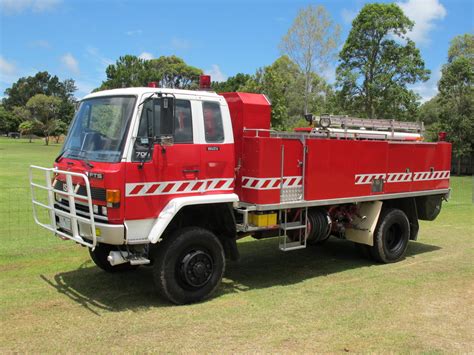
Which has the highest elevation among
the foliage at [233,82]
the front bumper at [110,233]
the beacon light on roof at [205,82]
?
the foliage at [233,82]

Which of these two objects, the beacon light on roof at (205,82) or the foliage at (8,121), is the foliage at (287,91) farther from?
the foliage at (8,121)

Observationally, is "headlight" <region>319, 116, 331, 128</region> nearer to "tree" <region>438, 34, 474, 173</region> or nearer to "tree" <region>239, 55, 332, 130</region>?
"tree" <region>239, 55, 332, 130</region>

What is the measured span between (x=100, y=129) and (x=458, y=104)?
1429 inches

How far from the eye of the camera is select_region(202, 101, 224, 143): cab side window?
20.1 feet

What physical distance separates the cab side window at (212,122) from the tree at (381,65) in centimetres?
2585

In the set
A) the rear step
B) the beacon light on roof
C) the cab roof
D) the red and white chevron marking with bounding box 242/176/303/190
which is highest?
the beacon light on roof

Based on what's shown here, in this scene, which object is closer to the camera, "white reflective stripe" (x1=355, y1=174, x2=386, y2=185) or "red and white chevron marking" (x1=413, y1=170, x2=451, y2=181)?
"white reflective stripe" (x1=355, y1=174, x2=386, y2=185)

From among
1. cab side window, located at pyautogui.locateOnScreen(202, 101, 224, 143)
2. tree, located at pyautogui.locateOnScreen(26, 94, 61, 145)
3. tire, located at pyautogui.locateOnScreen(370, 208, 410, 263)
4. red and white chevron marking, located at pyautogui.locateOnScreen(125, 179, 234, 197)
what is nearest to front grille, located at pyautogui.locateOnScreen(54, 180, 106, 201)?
red and white chevron marking, located at pyautogui.locateOnScreen(125, 179, 234, 197)

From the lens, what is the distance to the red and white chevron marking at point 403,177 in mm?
7861

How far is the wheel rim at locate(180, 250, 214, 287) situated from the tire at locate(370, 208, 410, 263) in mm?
3691

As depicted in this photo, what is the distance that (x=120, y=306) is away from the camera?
583cm

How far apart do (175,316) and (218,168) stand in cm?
197

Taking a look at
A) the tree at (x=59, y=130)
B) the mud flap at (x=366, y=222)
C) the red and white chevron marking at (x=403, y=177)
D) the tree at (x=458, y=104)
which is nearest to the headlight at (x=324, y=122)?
the red and white chevron marking at (x=403, y=177)

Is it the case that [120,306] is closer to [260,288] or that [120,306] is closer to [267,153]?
[260,288]
